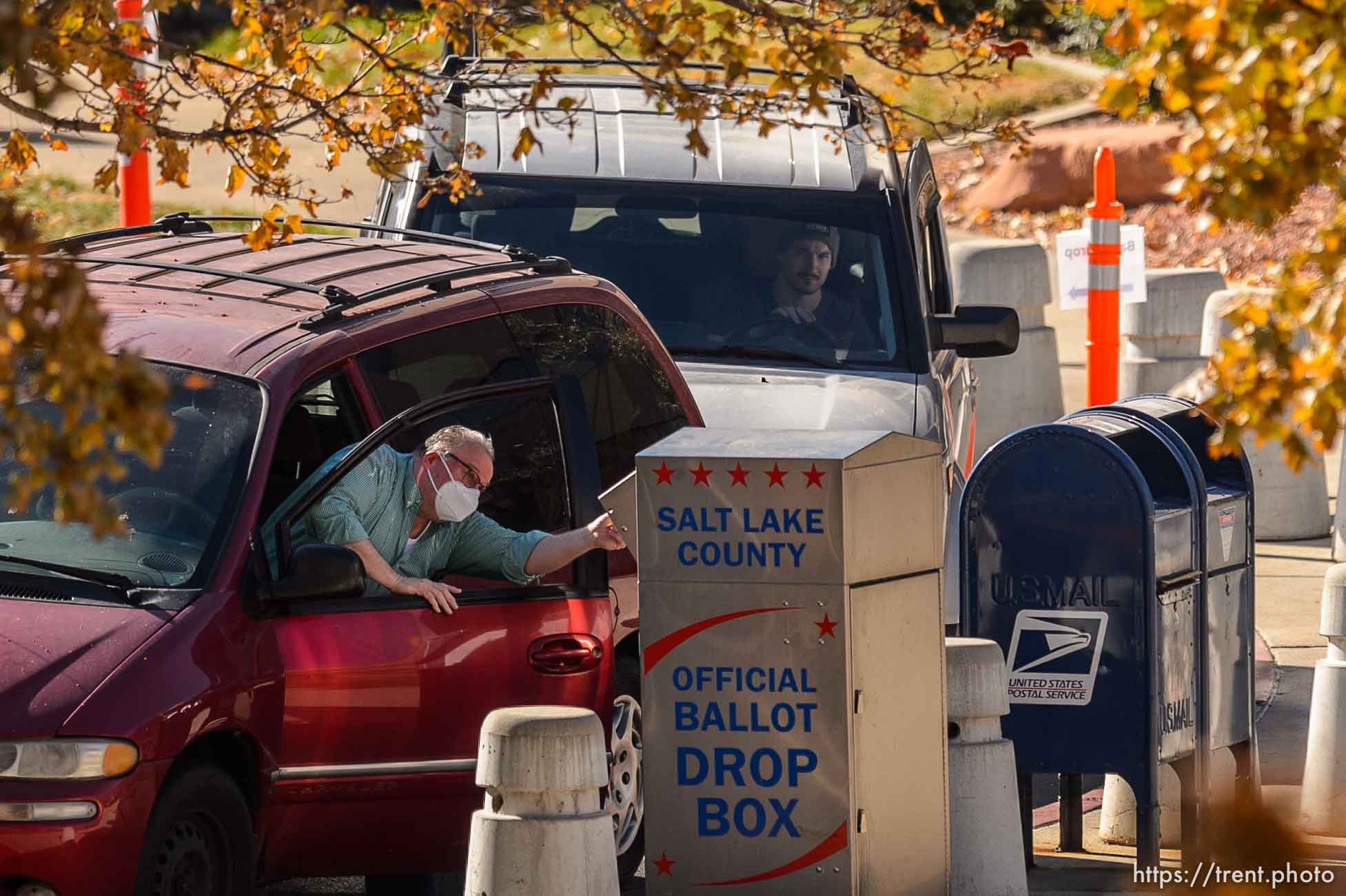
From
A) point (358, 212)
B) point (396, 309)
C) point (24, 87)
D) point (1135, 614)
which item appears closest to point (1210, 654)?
point (1135, 614)

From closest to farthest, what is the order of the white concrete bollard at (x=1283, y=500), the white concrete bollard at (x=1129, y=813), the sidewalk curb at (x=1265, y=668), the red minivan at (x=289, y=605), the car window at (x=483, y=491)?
the red minivan at (x=289, y=605), the car window at (x=483, y=491), the white concrete bollard at (x=1129, y=813), the sidewalk curb at (x=1265, y=668), the white concrete bollard at (x=1283, y=500)

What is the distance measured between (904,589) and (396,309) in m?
1.71

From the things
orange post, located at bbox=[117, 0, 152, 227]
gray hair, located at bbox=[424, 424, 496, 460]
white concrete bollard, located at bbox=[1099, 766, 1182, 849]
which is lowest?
white concrete bollard, located at bbox=[1099, 766, 1182, 849]

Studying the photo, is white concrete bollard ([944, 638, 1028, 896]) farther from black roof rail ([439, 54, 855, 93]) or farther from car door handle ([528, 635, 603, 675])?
black roof rail ([439, 54, 855, 93])

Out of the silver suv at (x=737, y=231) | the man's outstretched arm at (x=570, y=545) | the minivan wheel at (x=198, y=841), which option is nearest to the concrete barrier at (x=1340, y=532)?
the silver suv at (x=737, y=231)

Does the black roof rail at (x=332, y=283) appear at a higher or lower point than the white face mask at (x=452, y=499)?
higher

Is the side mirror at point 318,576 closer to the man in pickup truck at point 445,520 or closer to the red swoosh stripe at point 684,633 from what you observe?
the man in pickup truck at point 445,520

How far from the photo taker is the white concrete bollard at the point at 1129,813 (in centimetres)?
708

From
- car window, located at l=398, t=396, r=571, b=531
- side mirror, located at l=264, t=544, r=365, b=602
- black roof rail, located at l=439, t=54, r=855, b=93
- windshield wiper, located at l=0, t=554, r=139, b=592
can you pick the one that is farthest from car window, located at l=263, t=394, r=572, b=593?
black roof rail, located at l=439, t=54, r=855, b=93

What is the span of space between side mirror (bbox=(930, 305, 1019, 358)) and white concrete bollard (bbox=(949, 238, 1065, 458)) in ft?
16.7

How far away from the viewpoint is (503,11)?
7.27 meters

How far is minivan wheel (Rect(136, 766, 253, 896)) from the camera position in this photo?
16.1ft

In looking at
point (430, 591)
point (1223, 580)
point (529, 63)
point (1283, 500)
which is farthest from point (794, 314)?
point (1283, 500)

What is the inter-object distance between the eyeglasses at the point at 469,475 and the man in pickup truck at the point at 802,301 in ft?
8.80
